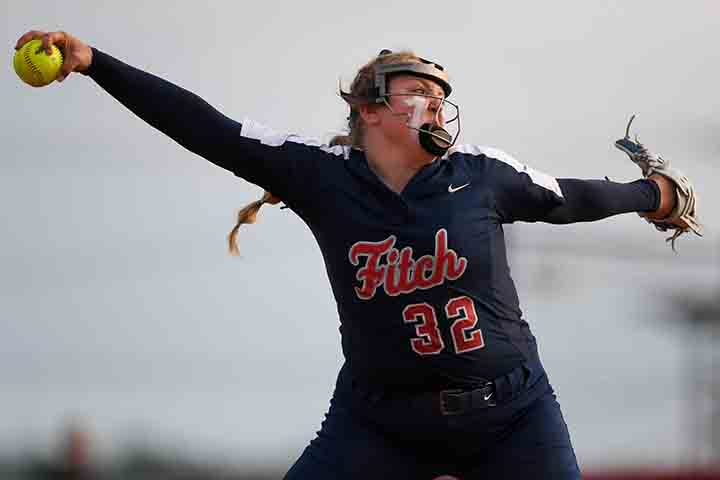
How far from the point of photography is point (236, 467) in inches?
966

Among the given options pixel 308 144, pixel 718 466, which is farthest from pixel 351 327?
pixel 718 466

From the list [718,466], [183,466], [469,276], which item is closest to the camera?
[469,276]

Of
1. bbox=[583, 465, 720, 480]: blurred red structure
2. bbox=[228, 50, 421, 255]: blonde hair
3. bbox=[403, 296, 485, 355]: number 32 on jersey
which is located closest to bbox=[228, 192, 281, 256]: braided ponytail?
bbox=[228, 50, 421, 255]: blonde hair

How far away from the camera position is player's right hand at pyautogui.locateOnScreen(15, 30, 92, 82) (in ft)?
18.4

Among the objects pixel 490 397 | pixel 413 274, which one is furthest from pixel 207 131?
pixel 490 397

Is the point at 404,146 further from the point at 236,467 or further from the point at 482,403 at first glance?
the point at 236,467

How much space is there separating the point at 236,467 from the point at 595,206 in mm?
19224

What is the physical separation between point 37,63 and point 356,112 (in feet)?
4.20

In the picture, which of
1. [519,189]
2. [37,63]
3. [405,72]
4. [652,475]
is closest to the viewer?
[37,63]

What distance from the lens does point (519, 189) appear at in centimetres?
570

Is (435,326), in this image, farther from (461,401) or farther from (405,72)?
(405,72)

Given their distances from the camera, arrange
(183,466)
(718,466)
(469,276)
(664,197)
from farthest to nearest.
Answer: (183,466) → (718,466) → (664,197) → (469,276)

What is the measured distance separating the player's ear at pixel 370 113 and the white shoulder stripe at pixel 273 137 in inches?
6.9

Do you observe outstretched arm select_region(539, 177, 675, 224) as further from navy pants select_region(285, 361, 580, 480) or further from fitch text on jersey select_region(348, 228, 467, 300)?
navy pants select_region(285, 361, 580, 480)
